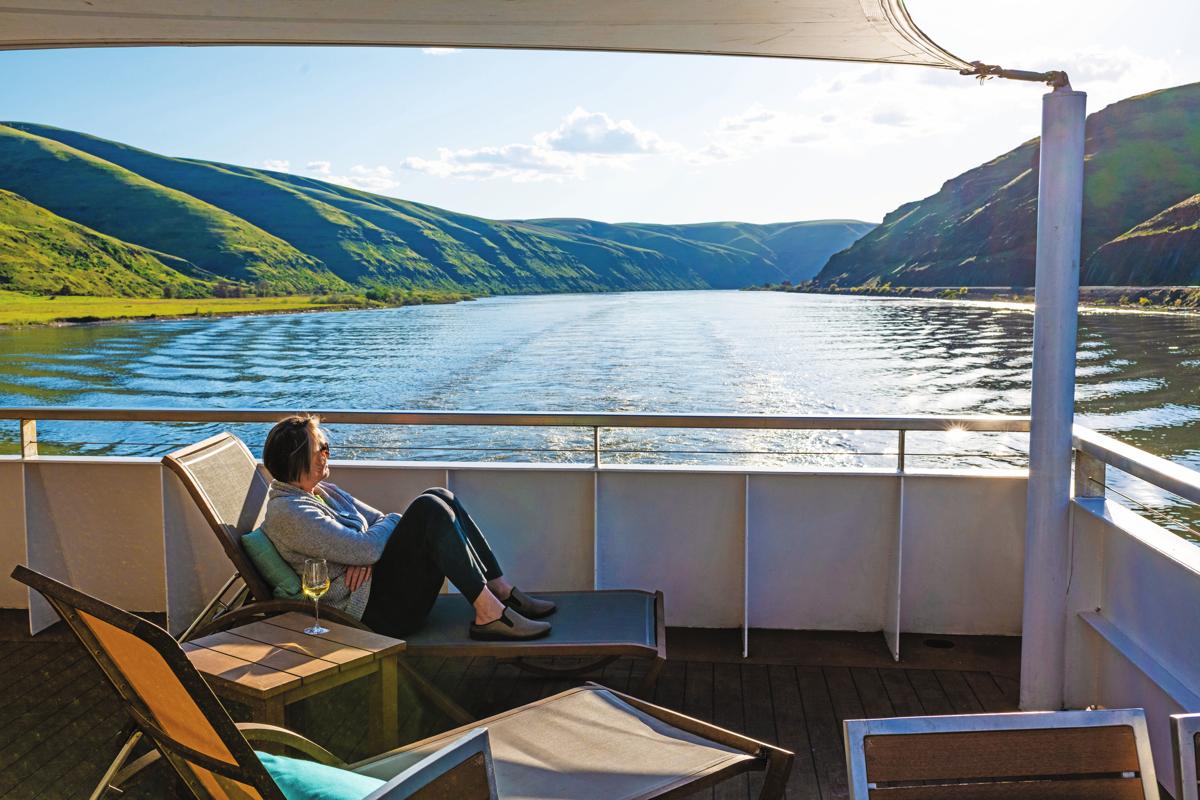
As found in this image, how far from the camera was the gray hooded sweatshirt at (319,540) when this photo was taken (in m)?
2.70

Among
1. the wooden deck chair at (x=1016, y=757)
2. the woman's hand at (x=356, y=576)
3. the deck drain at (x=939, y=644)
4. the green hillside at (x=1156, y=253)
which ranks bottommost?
the deck drain at (x=939, y=644)

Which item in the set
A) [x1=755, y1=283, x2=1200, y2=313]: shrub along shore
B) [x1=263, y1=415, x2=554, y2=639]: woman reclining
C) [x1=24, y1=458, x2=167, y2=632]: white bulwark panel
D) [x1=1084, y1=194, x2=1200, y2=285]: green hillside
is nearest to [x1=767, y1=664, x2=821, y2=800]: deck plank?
[x1=263, y1=415, x2=554, y2=639]: woman reclining

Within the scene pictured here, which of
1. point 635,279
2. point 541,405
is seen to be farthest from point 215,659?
point 635,279

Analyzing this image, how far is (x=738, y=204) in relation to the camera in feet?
214

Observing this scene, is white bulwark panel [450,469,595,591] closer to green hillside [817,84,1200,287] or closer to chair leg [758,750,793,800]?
chair leg [758,750,793,800]

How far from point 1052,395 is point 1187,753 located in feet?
5.47

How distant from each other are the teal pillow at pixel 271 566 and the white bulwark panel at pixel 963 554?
6.50ft

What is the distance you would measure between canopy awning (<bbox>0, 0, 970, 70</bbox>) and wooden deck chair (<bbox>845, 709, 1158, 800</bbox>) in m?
1.70

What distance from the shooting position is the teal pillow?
271 centimetres

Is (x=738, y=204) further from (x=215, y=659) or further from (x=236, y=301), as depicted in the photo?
(x=215, y=659)

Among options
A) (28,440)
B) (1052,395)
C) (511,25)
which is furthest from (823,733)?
(28,440)

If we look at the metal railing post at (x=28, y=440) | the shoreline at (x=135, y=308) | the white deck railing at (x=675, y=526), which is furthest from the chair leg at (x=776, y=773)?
the shoreline at (x=135, y=308)

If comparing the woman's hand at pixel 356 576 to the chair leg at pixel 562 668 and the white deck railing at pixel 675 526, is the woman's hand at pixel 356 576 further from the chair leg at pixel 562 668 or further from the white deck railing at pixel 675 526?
the white deck railing at pixel 675 526

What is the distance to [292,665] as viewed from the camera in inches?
86.9
